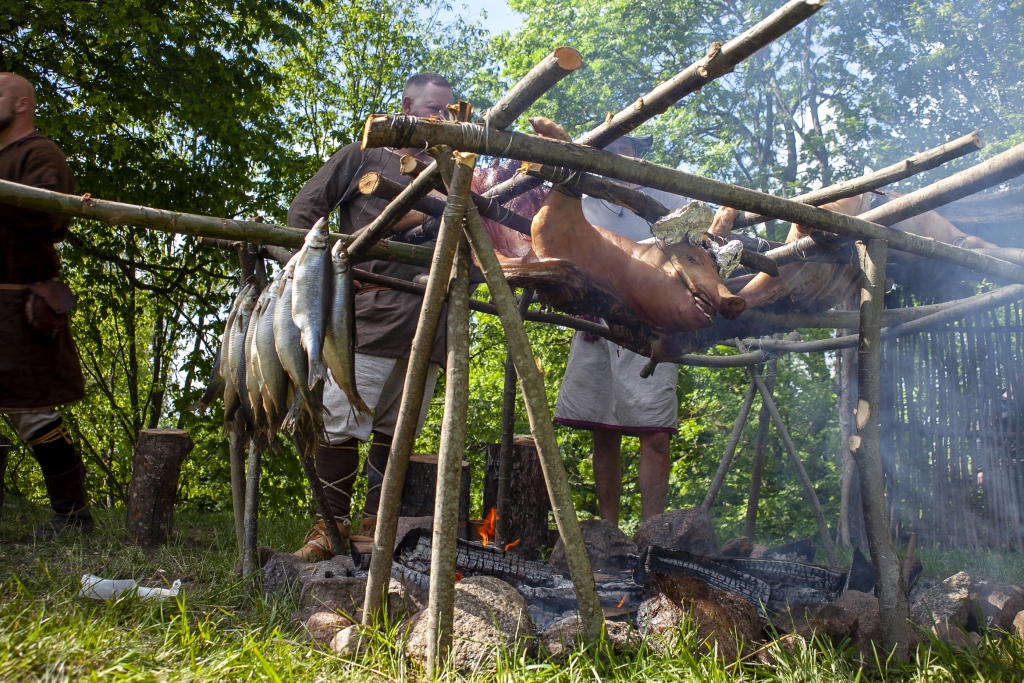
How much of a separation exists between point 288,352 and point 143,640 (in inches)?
41.5

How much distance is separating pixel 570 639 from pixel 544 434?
676 millimetres

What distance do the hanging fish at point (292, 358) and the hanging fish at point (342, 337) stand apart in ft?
0.29

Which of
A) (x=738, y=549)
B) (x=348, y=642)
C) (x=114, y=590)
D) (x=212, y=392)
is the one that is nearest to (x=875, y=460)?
(x=738, y=549)

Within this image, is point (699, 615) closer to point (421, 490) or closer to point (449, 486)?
point (449, 486)

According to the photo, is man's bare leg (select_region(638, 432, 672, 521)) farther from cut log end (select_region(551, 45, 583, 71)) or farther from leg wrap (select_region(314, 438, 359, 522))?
cut log end (select_region(551, 45, 583, 71))

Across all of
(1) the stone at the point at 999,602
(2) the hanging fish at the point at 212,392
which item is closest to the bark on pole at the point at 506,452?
(2) the hanging fish at the point at 212,392

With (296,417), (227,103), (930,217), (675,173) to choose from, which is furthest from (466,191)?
(227,103)

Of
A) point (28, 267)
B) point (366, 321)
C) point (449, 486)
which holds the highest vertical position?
point (28, 267)

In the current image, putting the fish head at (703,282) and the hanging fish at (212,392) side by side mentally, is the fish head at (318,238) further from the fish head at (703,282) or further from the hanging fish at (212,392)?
the fish head at (703,282)

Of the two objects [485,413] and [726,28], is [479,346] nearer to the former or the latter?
[485,413]

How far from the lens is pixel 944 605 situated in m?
3.12

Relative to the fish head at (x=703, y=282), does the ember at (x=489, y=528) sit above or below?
below

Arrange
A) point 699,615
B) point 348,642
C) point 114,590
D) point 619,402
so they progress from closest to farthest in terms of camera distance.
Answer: point 348,642, point 699,615, point 114,590, point 619,402

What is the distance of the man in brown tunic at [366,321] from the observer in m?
3.88
